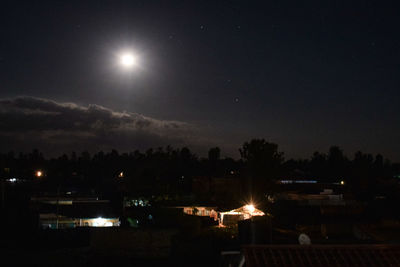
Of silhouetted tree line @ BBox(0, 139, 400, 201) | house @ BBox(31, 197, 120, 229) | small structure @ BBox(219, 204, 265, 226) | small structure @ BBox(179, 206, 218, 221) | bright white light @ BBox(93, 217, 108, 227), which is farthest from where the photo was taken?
silhouetted tree line @ BBox(0, 139, 400, 201)

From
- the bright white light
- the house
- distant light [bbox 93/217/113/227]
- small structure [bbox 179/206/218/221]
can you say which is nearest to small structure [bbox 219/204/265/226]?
small structure [bbox 179/206/218/221]

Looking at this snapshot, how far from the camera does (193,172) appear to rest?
7400 cm

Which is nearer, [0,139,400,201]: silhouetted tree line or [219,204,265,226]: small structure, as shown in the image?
[219,204,265,226]: small structure

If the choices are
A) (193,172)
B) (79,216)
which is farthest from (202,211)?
(193,172)

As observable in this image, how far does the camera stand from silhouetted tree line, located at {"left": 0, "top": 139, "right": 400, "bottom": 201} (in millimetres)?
45438

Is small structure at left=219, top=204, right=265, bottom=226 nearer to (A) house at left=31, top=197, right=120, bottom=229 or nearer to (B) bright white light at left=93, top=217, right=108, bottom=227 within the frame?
(A) house at left=31, top=197, right=120, bottom=229

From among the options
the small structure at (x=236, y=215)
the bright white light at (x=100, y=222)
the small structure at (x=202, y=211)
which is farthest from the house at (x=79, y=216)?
the small structure at (x=236, y=215)

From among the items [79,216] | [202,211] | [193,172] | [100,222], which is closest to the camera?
[100,222]

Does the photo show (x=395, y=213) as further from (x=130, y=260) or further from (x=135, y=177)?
(x=135, y=177)

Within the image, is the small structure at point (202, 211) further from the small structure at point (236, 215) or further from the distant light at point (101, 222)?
the distant light at point (101, 222)

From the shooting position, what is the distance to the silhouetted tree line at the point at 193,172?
149 ft

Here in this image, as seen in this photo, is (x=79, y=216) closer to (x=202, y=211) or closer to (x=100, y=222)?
(x=100, y=222)

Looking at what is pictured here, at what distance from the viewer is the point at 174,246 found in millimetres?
19594

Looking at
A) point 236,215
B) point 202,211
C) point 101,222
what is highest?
point 236,215
